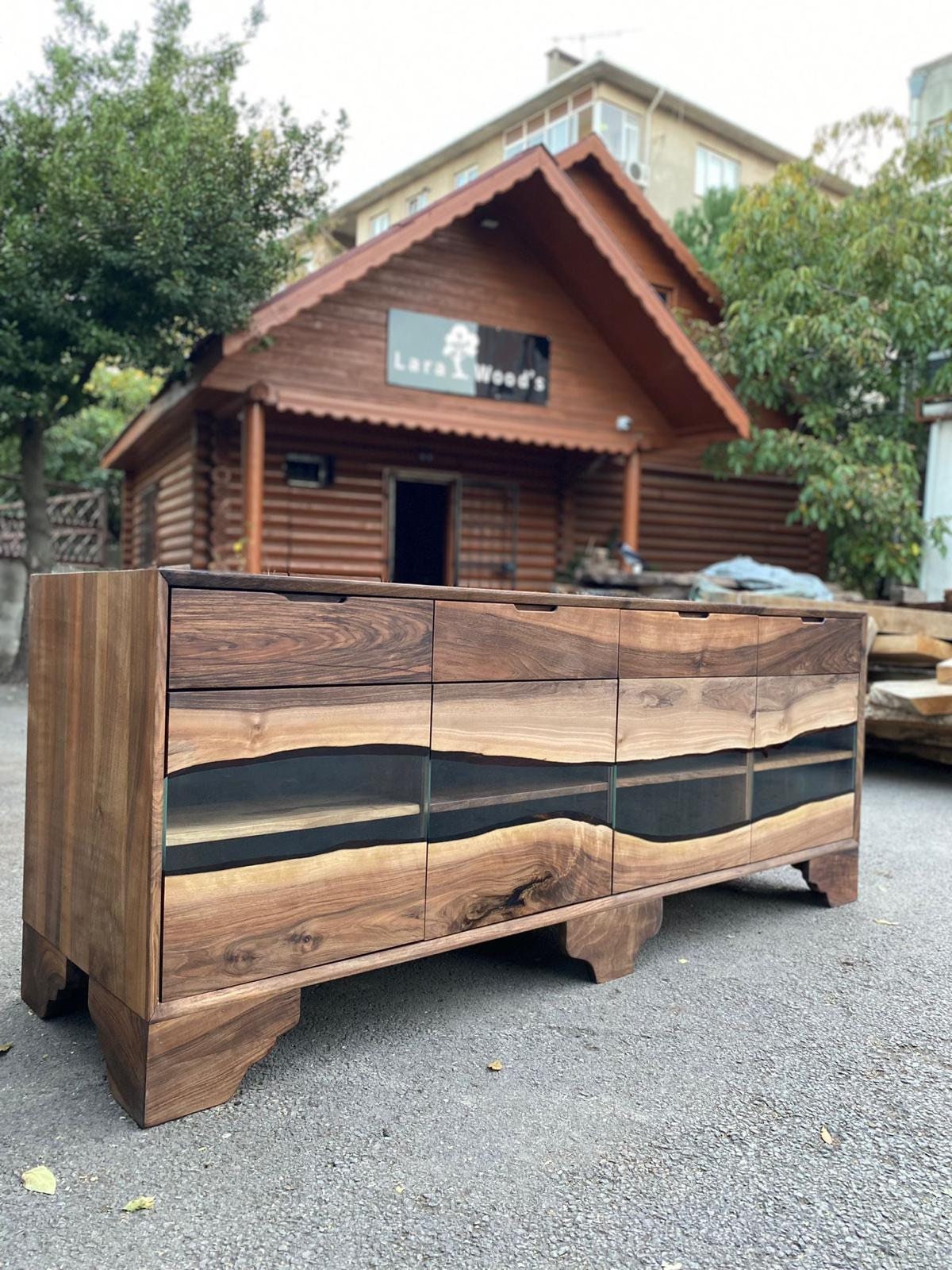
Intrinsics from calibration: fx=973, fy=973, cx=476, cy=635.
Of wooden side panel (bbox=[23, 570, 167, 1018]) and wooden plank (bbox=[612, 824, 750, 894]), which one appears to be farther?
wooden plank (bbox=[612, 824, 750, 894])

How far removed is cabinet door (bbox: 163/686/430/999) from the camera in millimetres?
2252

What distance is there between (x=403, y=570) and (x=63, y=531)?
5.39 m

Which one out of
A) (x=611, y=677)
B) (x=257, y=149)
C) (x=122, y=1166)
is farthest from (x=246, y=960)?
(x=257, y=149)

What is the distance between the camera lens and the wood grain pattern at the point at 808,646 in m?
3.79

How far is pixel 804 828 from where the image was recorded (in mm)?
4008

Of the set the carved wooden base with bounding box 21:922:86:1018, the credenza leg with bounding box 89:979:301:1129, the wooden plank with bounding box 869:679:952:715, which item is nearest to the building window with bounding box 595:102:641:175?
the wooden plank with bounding box 869:679:952:715

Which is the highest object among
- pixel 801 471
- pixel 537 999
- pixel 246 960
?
pixel 801 471

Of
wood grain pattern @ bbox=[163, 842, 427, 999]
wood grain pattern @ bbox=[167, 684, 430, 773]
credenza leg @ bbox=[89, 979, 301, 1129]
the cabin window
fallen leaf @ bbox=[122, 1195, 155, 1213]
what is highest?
the cabin window

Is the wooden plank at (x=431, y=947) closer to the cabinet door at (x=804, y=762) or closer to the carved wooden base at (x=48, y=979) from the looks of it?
the cabinet door at (x=804, y=762)

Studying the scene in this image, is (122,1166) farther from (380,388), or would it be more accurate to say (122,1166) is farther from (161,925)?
(380,388)

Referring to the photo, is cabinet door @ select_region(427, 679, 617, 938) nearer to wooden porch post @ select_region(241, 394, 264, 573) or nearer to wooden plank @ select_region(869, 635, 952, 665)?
wooden plank @ select_region(869, 635, 952, 665)

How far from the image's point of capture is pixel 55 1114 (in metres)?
2.28

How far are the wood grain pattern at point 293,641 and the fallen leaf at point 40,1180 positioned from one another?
3.43 feet

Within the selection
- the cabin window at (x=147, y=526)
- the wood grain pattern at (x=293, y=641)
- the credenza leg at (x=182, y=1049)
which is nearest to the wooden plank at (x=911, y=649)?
the wood grain pattern at (x=293, y=641)
